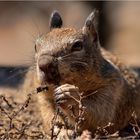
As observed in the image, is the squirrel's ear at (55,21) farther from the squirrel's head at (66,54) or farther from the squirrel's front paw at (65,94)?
the squirrel's front paw at (65,94)

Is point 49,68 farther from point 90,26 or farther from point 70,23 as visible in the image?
point 70,23

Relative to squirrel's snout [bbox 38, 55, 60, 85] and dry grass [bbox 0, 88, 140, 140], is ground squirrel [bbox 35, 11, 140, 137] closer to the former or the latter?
squirrel's snout [bbox 38, 55, 60, 85]

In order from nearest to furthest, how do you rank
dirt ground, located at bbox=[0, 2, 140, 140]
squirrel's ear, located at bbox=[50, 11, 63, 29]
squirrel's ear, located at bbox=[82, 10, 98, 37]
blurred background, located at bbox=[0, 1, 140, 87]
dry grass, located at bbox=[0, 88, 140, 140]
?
dry grass, located at bbox=[0, 88, 140, 140], squirrel's ear, located at bbox=[82, 10, 98, 37], squirrel's ear, located at bbox=[50, 11, 63, 29], blurred background, located at bbox=[0, 1, 140, 87], dirt ground, located at bbox=[0, 2, 140, 140]

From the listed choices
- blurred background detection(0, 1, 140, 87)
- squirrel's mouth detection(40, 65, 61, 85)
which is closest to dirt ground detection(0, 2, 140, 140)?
blurred background detection(0, 1, 140, 87)

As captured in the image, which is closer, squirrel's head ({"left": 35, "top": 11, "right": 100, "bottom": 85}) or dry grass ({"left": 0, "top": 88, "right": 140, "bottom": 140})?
dry grass ({"left": 0, "top": 88, "right": 140, "bottom": 140})

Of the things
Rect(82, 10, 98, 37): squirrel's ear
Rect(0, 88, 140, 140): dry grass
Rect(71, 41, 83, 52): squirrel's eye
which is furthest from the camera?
Rect(82, 10, 98, 37): squirrel's ear

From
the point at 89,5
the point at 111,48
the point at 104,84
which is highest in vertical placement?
the point at 89,5

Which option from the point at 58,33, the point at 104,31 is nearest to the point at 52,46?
the point at 58,33

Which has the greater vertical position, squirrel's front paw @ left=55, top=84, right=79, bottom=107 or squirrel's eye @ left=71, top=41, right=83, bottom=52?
squirrel's eye @ left=71, top=41, right=83, bottom=52

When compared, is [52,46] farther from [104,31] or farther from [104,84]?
[104,31]
